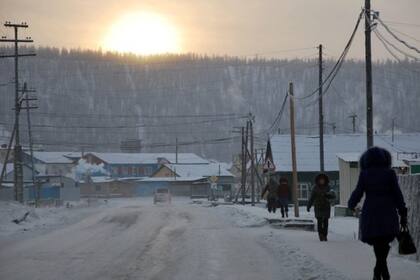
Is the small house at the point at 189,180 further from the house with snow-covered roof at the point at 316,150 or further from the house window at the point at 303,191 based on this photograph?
the house window at the point at 303,191

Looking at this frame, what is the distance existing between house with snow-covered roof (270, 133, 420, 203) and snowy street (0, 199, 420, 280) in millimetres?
40719

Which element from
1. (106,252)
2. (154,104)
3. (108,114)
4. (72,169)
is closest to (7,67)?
(72,169)

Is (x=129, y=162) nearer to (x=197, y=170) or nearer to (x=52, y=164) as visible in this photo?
(x=52, y=164)

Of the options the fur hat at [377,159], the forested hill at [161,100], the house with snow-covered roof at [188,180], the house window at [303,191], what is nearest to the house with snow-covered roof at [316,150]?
the house window at [303,191]

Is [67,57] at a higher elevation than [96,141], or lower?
higher

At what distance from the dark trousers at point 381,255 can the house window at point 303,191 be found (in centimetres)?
5219

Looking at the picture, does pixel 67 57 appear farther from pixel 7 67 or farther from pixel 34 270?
pixel 34 270

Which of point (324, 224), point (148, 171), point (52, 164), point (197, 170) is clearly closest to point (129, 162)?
point (148, 171)

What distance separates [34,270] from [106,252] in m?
3.04

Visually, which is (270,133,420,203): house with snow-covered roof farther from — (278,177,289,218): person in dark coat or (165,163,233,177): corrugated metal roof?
(165,163,233,177): corrugated metal roof

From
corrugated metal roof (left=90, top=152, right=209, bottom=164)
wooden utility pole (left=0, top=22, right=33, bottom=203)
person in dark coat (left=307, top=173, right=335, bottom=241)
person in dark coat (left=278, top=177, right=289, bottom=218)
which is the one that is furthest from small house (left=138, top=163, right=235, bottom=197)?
person in dark coat (left=307, top=173, right=335, bottom=241)

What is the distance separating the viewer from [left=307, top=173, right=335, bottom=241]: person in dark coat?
17297mm

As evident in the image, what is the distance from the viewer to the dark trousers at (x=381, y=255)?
8.93 metres

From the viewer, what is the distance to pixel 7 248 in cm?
1672
